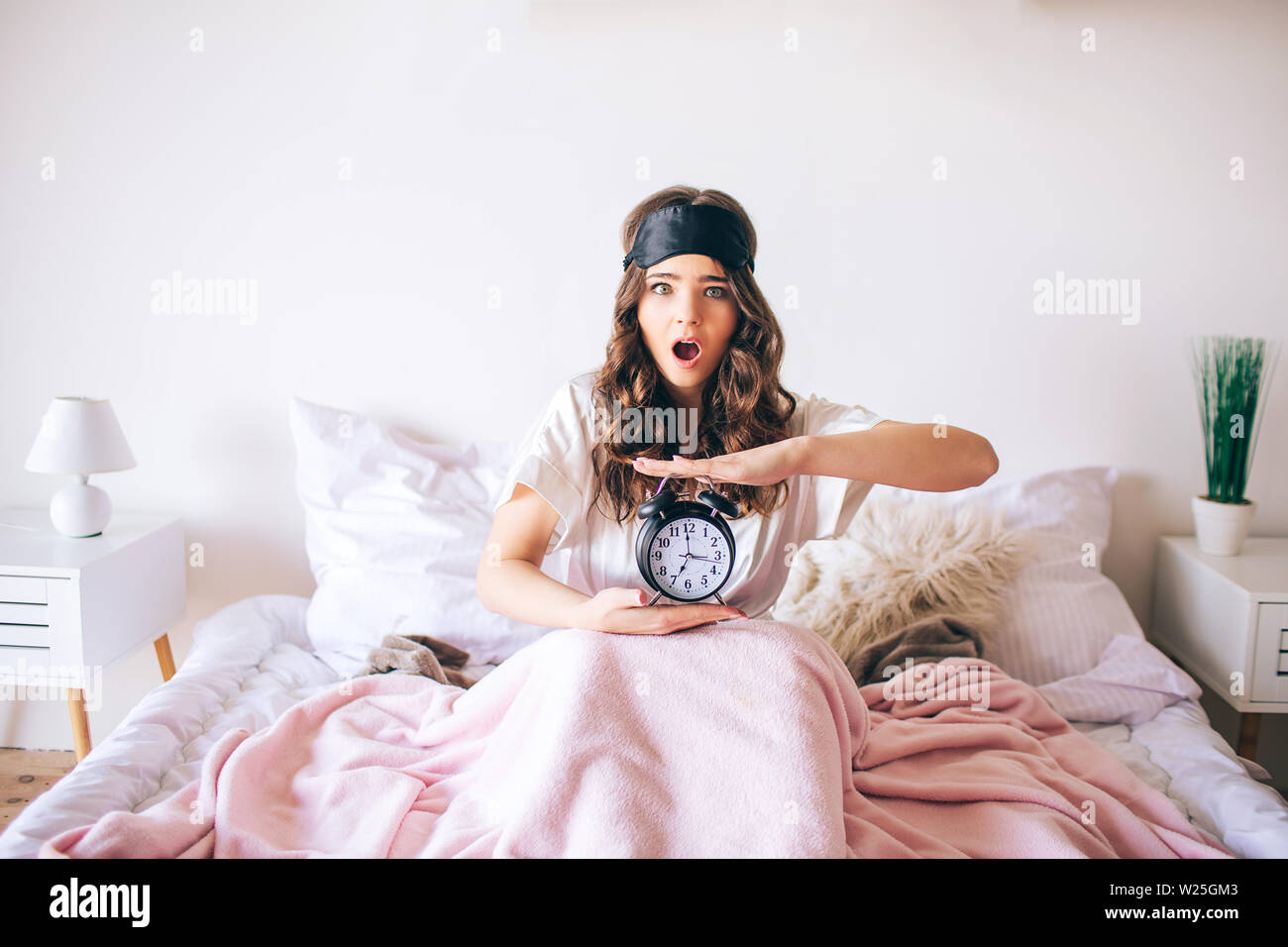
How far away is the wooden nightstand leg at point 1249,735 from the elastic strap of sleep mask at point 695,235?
1485 mm

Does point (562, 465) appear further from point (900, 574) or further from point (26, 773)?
point (26, 773)

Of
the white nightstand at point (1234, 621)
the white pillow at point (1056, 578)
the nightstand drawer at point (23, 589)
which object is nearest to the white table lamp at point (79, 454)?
the nightstand drawer at point (23, 589)

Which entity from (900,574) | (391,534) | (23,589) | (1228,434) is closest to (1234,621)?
(1228,434)

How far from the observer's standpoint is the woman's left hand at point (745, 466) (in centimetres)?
125

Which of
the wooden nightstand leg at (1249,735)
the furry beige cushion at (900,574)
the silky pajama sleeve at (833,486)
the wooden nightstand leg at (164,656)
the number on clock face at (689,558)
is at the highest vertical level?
the silky pajama sleeve at (833,486)

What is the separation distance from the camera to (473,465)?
211 cm

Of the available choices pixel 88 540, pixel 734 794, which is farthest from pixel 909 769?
pixel 88 540

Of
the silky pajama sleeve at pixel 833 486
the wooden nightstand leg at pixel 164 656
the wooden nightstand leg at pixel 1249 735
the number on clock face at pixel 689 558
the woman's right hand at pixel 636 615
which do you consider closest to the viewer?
the woman's right hand at pixel 636 615

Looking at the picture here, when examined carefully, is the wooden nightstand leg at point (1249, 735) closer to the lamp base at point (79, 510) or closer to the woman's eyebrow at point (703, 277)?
the woman's eyebrow at point (703, 277)

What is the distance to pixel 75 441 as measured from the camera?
6.22 ft

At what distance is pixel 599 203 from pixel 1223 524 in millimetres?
1570

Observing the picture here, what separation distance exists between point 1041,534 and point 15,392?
2475mm

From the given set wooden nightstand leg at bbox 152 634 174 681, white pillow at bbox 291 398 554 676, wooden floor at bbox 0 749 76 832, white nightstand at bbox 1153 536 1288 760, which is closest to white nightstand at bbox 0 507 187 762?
wooden nightstand leg at bbox 152 634 174 681

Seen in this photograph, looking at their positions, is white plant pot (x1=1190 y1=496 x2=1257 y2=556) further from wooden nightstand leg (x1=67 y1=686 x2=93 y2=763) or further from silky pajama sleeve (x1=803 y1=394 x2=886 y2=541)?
wooden nightstand leg (x1=67 y1=686 x2=93 y2=763)
